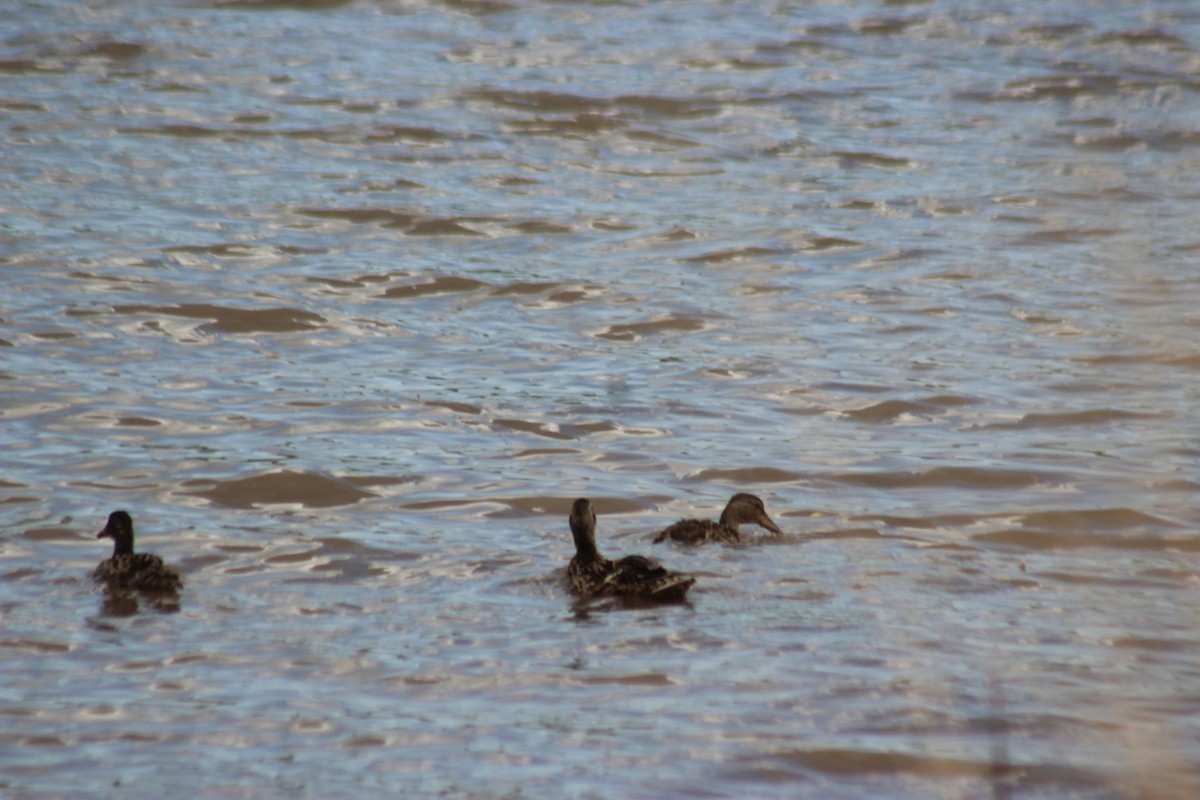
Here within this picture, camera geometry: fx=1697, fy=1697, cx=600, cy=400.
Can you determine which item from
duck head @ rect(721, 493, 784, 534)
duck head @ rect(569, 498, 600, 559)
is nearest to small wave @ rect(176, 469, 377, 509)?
duck head @ rect(569, 498, 600, 559)

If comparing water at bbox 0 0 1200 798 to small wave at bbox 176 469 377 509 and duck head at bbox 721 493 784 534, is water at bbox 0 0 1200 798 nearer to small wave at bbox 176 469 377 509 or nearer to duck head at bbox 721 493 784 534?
small wave at bbox 176 469 377 509

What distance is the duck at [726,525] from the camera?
325 inches

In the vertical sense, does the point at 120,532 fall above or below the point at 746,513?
below

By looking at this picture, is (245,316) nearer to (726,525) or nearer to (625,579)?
(726,525)

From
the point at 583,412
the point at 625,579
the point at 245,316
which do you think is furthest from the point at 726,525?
the point at 245,316

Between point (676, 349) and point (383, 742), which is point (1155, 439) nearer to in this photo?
point (676, 349)

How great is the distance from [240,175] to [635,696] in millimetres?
11142

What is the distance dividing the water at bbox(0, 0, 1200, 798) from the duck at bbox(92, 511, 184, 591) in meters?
0.11

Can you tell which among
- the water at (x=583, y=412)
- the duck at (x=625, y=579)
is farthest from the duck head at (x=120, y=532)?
the duck at (x=625, y=579)

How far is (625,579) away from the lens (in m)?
7.47

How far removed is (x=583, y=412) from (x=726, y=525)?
2.37 metres

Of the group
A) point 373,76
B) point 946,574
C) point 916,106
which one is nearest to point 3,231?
point 373,76

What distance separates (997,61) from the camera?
74.3 feet

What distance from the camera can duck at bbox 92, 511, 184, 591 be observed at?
729 cm
